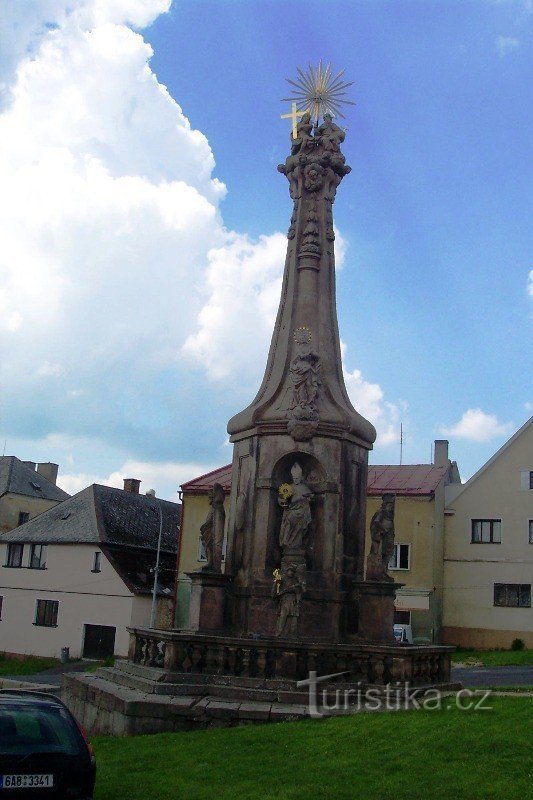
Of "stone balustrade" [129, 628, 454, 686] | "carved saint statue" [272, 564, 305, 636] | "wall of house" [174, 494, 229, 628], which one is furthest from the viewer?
"wall of house" [174, 494, 229, 628]

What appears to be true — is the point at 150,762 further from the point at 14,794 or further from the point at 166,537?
the point at 166,537

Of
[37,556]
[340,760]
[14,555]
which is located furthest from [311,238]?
[14,555]

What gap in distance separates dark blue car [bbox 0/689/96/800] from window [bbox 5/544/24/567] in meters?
37.0

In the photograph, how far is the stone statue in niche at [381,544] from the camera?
54.1 feet

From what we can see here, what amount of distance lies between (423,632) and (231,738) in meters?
28.4

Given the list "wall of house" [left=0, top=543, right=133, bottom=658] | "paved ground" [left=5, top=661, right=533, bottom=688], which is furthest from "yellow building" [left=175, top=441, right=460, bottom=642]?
"paved ground" [left=5, top=661, right=533, bottom=688]

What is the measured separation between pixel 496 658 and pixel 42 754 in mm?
26904

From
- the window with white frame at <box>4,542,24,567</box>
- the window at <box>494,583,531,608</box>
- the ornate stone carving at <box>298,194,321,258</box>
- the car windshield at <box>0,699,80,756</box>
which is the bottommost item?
the car windshield at <box>0,699,80,756</box>

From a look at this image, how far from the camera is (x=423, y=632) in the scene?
3788cm

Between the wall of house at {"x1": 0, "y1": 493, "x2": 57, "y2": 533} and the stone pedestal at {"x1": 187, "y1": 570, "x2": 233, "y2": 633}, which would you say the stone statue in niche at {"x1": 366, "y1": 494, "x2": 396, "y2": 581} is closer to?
the stone pedestal at {"x1": 187, "y1": 570, "x2": 233, "y2": 633}

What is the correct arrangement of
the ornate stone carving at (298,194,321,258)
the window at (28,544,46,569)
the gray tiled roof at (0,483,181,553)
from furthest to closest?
the window at (28,544,46,569) → the gray tiled roof at (0,483,181,553) → the ornate stone carving at (298,194,321,258)

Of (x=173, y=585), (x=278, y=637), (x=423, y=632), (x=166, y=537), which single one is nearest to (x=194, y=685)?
(x=278, y=637)

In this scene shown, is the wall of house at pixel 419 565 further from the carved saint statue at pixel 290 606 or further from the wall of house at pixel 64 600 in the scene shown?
the carved saint statue at pixel 290 606

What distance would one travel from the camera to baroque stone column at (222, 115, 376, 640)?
1628 centimetres
